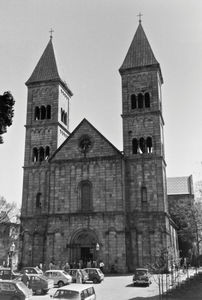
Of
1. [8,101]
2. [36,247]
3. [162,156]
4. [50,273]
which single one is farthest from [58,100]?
[8,101]

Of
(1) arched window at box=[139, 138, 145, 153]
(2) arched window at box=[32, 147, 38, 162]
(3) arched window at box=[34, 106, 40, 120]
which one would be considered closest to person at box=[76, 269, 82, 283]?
(1) arched window at box=[139, 138, 145, 153]

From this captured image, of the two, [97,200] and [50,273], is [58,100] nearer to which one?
[97,200]

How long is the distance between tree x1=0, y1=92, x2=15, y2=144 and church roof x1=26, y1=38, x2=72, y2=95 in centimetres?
3802

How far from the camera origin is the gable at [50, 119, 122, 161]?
47.6 metres

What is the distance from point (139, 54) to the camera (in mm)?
53812

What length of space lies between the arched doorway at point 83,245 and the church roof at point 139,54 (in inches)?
898

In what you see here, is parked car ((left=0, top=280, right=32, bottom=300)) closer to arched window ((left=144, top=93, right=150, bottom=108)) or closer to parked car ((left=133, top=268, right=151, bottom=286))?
parked car ((left=133, top=268, right=151, bottom=286))

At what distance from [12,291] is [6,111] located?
11.1 metres

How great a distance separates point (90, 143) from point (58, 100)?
9.56 m

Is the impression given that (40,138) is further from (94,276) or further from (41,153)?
(94,276)

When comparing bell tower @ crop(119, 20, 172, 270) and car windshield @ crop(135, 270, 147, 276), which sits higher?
bell tower @ crop(119, 20, 172, 270)

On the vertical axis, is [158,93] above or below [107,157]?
Answer: above

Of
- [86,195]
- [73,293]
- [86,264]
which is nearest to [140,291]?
[73,293]

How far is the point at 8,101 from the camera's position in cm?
1673
